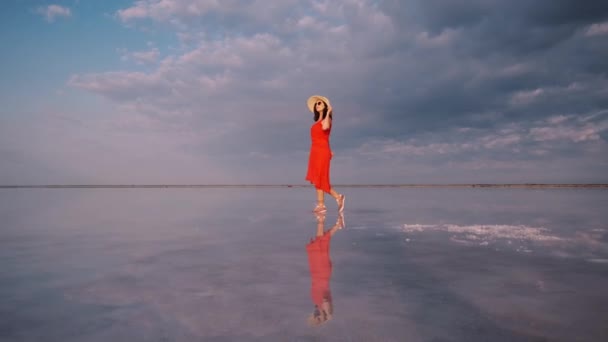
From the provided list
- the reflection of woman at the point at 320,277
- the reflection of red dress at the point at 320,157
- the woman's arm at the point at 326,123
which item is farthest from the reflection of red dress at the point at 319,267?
the woman's arm at the point at 326,123

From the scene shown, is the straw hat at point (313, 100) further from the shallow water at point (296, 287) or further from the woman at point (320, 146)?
the shallow water at point (296, 287)

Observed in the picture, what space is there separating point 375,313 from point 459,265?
1496 millimetres

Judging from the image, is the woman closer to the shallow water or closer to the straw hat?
the straw hat

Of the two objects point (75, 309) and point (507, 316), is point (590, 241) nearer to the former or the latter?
point (507, 316)

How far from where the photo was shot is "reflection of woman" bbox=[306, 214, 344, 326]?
6.57ft

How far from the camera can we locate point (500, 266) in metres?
3.19

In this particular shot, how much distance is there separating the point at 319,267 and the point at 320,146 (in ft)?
19.2

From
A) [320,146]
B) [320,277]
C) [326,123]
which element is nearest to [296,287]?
[320,277]

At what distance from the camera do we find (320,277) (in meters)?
2.82

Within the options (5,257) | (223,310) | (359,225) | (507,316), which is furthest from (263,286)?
(359,225)

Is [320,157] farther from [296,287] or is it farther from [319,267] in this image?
[296,287]

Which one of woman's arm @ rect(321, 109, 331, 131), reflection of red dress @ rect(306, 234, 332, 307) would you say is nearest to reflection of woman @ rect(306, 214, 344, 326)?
reflection of red dress @ rect(306, 234, 332, 307)

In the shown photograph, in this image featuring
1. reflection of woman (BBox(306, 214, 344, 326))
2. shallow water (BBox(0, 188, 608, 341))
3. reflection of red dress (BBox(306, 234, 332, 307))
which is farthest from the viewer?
reflection of red dress (BBox(306, 234, 332, 307))

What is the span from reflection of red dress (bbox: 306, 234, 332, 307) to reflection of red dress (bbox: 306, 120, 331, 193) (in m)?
3.96
